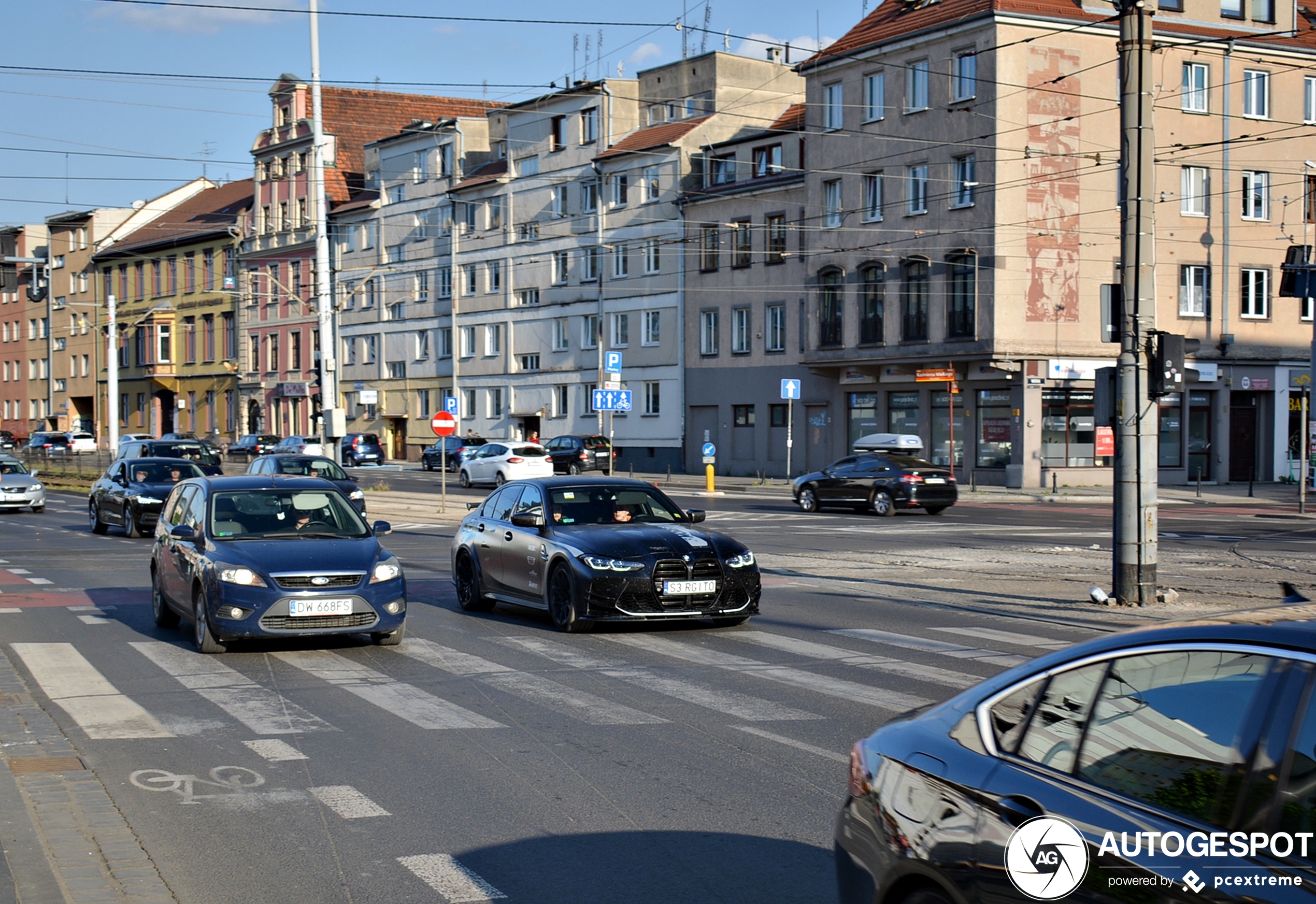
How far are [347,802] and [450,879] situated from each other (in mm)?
1429

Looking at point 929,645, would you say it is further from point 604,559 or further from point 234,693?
point 234,693

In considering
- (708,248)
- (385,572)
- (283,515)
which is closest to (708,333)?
(708,248)

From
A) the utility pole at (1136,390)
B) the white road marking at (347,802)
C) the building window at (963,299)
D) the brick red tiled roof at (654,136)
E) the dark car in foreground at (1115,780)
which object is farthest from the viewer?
the brick red tiled roof at (654,136)

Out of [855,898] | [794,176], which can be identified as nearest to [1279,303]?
[794,176]

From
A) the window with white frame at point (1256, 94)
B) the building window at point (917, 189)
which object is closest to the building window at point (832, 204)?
the building window at point (917, 189)

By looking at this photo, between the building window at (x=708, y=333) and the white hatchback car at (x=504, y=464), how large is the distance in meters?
10.8

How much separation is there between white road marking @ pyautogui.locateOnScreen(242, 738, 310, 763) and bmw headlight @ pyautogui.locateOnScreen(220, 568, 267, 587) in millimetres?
3543

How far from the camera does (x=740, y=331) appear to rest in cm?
5472

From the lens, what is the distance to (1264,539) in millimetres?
25562

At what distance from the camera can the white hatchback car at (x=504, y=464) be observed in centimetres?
4634

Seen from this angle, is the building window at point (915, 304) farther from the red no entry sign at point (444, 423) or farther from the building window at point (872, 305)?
the red no entry sign at point (444, 423)

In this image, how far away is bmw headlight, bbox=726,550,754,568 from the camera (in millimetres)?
13430

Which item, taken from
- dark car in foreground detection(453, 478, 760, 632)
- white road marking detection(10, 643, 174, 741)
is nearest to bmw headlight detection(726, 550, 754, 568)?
dark car in foreground detection(453, 478, 760, 632)

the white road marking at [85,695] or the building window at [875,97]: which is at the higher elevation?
the building window at [875,97]
